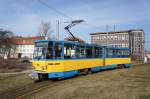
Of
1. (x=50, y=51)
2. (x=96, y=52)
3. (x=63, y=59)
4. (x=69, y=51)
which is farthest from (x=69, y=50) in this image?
(x=96, y=52)

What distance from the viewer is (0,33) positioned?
6962cm

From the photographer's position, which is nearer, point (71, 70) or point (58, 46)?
point (58, 46)

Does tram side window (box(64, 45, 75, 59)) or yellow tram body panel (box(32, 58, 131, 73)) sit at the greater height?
tram side window (box(64, 45, 75, 59))

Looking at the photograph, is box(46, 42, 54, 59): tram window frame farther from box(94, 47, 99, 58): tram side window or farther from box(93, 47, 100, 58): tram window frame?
box(94, 47, 99, 58): tram side window

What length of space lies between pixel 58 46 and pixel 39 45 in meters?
1.50

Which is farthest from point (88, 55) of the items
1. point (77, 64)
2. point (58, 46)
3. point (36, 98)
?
point (36, 98)

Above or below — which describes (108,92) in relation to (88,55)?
below

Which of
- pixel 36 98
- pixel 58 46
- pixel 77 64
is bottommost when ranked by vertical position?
pixel 36 98

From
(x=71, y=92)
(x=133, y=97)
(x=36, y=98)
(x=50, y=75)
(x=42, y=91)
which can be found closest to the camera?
(x=133, y=97)

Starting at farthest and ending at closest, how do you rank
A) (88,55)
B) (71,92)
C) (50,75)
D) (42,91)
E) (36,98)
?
(88,55)
(50,75)
(42,91)
(71,92)
(36,98)

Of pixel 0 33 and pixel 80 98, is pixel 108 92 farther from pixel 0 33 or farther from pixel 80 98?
pixel 0 33

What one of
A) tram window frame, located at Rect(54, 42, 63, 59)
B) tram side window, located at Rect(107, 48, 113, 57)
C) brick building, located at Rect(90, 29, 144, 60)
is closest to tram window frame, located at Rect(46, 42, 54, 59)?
tram window frame, located at Rect(54, 42, 63, 59)

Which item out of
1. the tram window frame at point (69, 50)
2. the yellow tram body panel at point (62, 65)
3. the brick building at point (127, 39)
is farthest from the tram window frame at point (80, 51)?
the brick building at point (127, 39)

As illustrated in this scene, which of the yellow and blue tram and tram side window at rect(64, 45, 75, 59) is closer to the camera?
the yellow and blue tram
